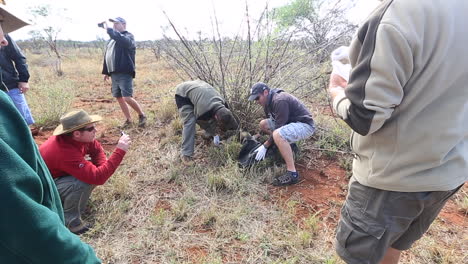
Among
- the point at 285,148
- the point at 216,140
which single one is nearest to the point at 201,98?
the point at 216,140

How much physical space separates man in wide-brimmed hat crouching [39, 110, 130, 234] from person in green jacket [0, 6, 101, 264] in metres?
1.73

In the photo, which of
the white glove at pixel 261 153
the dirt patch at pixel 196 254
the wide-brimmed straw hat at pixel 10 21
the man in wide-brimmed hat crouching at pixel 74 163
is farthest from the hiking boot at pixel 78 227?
the white glove at pixel 261 153

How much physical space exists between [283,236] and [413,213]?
1363 mm

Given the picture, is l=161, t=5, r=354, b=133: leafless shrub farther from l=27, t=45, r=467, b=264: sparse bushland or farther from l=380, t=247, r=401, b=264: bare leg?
l=380, t=247, r=401, b=264: bare leg

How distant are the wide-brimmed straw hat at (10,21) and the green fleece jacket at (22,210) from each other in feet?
2.75

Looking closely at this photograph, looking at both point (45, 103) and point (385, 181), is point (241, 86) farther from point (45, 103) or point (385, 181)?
point (45, 103)

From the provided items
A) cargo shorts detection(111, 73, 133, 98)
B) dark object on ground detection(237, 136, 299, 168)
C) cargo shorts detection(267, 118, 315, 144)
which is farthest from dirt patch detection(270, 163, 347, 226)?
cargo shorts detection(111, 73, 133, 98)

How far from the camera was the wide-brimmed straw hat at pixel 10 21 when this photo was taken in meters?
1.21

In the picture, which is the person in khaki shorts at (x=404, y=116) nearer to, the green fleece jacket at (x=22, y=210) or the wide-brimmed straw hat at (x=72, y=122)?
the green fleece jacket at (x=22, y=210)

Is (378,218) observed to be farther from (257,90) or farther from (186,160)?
(186,160)

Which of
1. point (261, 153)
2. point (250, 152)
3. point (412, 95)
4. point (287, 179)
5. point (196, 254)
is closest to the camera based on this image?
point (412, 95)

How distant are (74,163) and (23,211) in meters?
1.86

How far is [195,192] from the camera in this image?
3.00 metres

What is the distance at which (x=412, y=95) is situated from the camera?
3.19 ft
